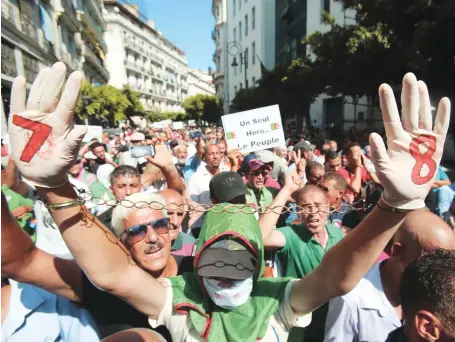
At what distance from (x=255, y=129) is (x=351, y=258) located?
3300mm

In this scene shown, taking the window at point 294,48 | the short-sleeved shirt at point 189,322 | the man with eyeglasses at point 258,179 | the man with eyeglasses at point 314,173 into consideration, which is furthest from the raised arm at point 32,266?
the window at point 294,48

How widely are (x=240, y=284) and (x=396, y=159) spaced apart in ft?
2.65

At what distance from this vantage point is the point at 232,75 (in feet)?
147

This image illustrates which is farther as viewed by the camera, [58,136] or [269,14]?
[269,14]

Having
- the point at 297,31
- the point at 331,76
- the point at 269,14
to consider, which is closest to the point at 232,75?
the point at 269,14

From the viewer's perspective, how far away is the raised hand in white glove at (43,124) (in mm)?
1135

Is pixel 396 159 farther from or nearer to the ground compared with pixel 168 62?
nearer to the ground

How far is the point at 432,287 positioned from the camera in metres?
1.27

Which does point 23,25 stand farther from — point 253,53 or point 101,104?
point 253,53

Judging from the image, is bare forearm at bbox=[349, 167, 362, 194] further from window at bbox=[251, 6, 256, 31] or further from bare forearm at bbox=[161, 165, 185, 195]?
window at bbox=[251, 6, 256, 31]

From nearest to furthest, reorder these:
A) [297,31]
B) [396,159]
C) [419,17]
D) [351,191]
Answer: [396,159] → [351,191] → [419,17] → [297,31]

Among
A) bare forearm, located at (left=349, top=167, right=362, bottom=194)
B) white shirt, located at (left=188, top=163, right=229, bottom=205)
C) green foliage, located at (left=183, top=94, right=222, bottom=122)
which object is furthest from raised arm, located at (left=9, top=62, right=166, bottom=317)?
green foliage, located at (left=183, top=94, right=222, bottom=122)

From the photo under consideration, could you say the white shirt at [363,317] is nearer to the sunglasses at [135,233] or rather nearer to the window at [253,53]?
the sunglasses at [135,233]

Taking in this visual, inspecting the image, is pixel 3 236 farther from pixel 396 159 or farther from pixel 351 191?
pixel 351 191
